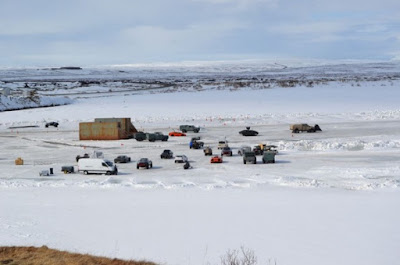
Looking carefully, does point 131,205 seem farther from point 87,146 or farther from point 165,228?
point 87,146

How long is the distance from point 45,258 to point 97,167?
1783cm

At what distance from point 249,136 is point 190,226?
102ft

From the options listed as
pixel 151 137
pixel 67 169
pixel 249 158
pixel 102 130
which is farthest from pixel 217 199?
pixel 102 130

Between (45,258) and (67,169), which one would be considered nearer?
(45,258)

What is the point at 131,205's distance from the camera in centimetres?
2492

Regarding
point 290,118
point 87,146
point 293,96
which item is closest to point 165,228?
point 87,146

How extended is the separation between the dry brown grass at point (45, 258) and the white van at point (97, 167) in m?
16.1

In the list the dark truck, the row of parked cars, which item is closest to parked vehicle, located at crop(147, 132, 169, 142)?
the dark truck

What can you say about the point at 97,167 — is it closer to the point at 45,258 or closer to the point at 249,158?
the point at 249,158

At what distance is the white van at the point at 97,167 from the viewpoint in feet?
112

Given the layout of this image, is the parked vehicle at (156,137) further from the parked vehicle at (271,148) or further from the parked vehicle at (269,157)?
the parked vehicle at (269,157)

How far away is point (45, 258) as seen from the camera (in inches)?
653

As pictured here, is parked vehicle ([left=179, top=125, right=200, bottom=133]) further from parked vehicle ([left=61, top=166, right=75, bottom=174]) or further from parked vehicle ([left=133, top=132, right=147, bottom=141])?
parked vehicle ([left=61, top=166, right=75, bottom=174])

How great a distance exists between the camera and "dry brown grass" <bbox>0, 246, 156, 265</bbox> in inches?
Answer: 631
